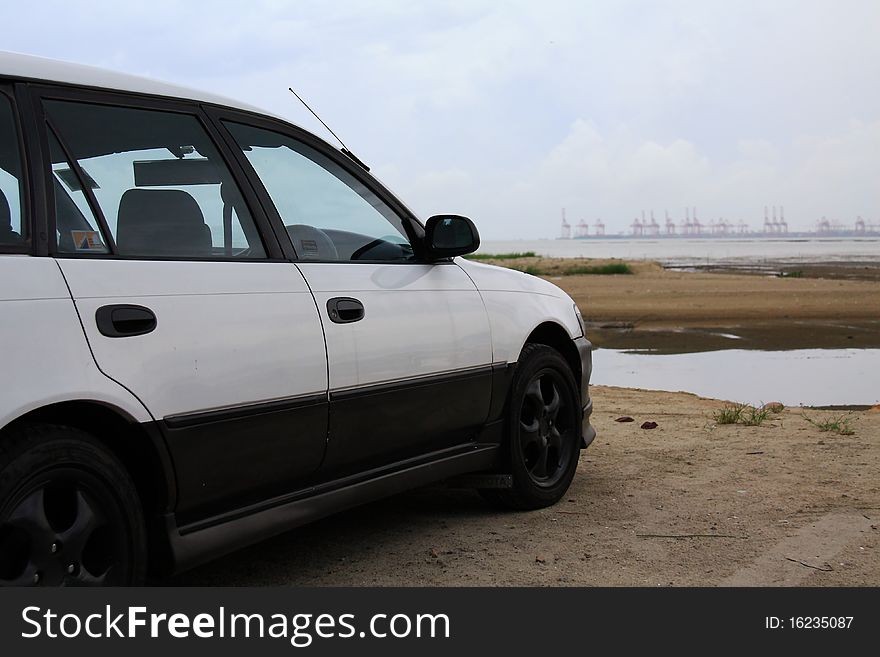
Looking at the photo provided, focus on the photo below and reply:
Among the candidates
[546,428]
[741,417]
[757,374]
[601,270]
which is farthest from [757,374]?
[601,270]

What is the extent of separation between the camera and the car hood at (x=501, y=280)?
485cm

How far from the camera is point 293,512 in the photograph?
12.2 feet

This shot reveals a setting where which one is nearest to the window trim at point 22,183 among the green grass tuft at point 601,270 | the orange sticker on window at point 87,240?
the orange sticker on window at point 87,240

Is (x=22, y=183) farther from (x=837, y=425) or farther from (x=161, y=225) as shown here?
(x=837, y=425)

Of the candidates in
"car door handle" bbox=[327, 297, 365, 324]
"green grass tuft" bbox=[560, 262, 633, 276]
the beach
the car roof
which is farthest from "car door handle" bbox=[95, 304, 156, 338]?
"green grass tuft" bbox=[560, 262, 633, 276]

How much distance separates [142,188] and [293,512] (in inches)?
47.7

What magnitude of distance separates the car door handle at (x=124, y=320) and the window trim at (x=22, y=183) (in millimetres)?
259

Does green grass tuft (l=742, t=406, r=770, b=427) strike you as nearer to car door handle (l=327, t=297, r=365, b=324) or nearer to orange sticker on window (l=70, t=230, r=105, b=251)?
car door handle (l=327, t=297, r=365, b=324)

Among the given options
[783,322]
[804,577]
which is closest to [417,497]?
[804,577]

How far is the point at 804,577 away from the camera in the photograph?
407cm

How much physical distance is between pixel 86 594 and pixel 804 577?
2.64 metres

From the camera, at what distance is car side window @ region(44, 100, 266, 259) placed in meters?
3.15

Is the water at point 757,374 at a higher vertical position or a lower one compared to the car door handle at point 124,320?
lower

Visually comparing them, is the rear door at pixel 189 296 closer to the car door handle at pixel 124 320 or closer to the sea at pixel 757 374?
the car door handle at pixel 124 320
